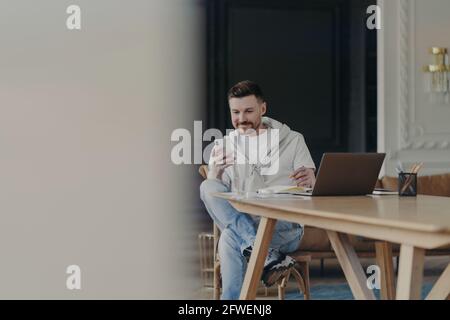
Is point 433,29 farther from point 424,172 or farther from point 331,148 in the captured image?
point 331,148

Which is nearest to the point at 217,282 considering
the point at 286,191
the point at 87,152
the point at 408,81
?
the point at 286,191

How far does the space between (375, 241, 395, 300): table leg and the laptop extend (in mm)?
365

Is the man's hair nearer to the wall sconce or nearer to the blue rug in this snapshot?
the blue rug

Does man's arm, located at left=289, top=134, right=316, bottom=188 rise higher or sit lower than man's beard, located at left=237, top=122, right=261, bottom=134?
lower

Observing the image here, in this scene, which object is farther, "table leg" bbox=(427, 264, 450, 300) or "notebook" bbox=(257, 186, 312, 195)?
"notebook" bbox=(257, 186, 312, 195)

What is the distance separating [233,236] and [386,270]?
59 centimetres

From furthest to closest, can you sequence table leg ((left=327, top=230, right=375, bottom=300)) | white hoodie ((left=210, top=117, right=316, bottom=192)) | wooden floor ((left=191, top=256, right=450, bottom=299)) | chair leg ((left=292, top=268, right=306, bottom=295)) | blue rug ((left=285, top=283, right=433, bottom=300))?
wooden floor ((left=191, top=256, right=450, bottom=299)) < blue rug ((left=285, top=283, right=433, bottom=300)) < white hoodie ((left=210, top=117, right=316, bottom=192)) < chair leg ((left=292, top=268, right=306, bottom=295)) < table leg ((left=327, top=230, right=375, bottom=300))

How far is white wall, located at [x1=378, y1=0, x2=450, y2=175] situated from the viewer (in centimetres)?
693

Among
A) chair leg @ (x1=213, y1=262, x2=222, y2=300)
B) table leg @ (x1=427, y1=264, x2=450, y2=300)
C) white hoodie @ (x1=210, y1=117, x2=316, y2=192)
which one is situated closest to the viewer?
table leg @ (x1=427, y1=264, x2=450, y2=300)

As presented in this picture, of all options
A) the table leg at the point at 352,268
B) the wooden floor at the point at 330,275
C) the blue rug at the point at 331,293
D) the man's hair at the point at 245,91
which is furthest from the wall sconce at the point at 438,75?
the table leg at the point at 352,268

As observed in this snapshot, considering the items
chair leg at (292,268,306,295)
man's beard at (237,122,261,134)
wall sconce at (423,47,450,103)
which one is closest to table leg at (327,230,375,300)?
chair leg at (292,268,306,295)

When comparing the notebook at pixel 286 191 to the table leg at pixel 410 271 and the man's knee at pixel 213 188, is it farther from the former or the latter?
the table leg at pixel 410 271

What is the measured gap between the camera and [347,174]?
293cm

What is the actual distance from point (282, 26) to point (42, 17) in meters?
5.95
